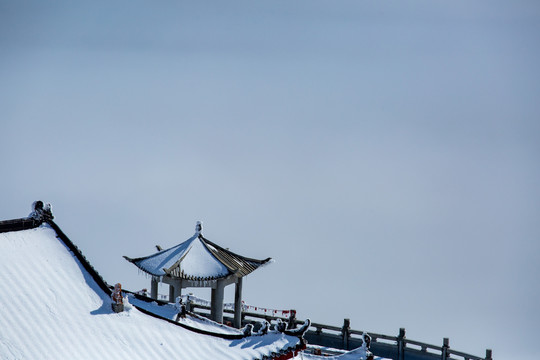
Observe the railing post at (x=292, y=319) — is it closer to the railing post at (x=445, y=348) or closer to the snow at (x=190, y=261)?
the snow at (x=190, y=261)

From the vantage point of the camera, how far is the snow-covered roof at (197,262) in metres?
36.5

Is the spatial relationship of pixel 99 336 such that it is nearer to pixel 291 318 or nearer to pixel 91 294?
pixel 91 294

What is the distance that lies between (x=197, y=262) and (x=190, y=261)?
392 millimetres

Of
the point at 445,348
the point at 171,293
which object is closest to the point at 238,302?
the point at 171,293

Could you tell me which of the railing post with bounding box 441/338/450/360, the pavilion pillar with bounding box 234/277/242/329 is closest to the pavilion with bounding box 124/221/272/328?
the pavilion pillar with bounding box 234/277/242/329

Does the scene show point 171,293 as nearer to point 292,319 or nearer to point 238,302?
point 238,302

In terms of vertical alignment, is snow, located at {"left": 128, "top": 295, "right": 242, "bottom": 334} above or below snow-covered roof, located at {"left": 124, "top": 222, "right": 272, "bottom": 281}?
below

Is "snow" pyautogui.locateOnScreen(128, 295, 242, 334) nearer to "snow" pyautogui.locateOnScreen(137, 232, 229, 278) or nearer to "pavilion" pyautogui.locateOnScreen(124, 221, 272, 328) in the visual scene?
"pavilion" pyautogui.locateOnScreen(124, 221, 272, 328)

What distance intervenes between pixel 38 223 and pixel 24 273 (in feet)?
8.70

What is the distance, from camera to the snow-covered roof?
36469 millimetres

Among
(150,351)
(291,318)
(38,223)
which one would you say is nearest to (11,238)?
(38,223)

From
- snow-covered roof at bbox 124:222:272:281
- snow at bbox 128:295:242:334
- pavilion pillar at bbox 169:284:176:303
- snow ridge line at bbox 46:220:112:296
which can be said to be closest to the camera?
snow ridge line at bbox 46:220:112:296

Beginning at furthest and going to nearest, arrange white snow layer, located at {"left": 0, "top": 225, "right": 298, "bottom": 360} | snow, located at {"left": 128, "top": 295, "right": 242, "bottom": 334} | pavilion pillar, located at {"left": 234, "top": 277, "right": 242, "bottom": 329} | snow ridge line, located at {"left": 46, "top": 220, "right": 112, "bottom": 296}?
pavilion pillar, located at {"left": 234, "top": 277, "right": 242, "bottom": 329}, snow, located at {"left": 128, "top": 295, "right": 242, "bottom": 334}, snow ridge line, located at {"left": 46, "top": 220, "right": 112, "bottom": 296}, white snow layer, located at {"left": 0, "top": 225, "right": 298, "bottom": 360}

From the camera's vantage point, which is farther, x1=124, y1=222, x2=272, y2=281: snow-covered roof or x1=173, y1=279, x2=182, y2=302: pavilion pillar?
x1=173, y1=279, x2=182, y2=302: pavilion pillar
